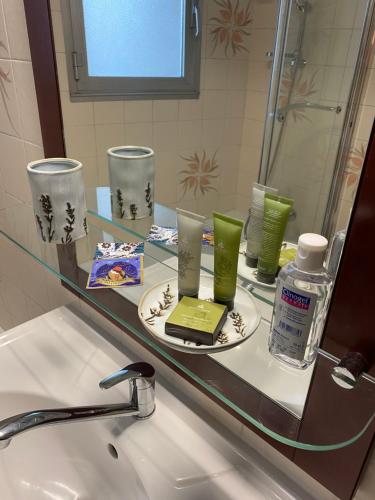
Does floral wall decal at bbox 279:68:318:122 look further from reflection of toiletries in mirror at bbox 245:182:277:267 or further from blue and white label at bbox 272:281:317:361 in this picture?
blue and white label at bbox 272:281:317:361

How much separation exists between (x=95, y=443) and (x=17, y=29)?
81 centimetres

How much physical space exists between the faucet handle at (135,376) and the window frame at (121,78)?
0.45 meters

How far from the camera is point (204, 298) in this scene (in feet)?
1.74

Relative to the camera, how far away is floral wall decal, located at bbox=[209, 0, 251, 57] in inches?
19.7

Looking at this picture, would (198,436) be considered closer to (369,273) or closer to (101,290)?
(101,290)

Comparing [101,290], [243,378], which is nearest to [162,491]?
[243,378]

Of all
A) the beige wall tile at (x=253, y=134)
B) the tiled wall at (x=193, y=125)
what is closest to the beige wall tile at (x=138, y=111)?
the tiled wall at (x=193, y=125)

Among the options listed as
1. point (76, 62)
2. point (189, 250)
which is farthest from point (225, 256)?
point (76, 62)

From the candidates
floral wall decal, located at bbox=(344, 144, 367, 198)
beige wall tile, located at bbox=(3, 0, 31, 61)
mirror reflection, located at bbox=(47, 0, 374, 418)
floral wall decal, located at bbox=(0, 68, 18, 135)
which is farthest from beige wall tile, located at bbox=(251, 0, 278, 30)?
floral wall decal, located at bbox=(0, 68, 18, 135)

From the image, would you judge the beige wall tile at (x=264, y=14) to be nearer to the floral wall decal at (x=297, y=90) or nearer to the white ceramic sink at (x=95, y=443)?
the floral wall decal at (x=297, y=90)

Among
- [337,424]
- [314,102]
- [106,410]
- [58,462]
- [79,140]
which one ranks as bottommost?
[58,462]

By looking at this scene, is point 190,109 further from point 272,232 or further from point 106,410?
point 106,410

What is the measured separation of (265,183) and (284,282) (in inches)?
6.5

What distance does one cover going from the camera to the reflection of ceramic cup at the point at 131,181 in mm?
647
